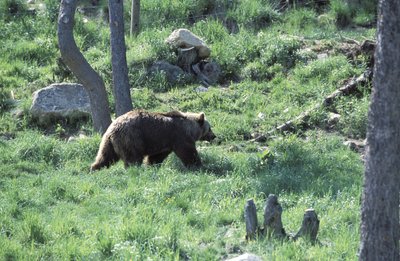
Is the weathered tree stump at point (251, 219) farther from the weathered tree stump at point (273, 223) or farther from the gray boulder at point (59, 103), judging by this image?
the gray boulder at point (59, 103)

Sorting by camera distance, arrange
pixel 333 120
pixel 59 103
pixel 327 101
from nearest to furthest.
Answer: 1. pixel 333 120
2. pixel 327 101
3. pixel 59 103

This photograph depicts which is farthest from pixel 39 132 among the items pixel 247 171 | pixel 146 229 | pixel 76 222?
pixel 146 229

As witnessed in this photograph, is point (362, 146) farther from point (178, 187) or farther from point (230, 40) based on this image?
point (230, 40)

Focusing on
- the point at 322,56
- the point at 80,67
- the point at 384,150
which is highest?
the point at 384,150

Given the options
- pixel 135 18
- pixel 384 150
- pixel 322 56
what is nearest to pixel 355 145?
pixel 322 56

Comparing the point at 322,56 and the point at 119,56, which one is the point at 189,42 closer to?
the point at 322,56

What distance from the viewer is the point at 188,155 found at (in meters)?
11.2

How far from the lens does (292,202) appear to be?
8992 millimetres

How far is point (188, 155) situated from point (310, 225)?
13.7 ft

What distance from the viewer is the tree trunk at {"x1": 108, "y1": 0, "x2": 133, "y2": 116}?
1231cm

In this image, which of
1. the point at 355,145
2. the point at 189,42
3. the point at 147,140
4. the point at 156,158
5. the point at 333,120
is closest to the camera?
the point at 147,140

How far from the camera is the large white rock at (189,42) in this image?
15.8 metres

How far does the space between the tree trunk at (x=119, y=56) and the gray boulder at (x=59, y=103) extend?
5.40 feet

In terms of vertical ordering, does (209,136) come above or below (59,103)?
below
